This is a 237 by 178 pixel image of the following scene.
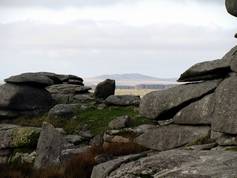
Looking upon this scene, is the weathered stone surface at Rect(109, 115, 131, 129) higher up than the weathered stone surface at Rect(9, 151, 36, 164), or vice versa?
the weathered stone surface at Rect(109, 115, 131, 129)

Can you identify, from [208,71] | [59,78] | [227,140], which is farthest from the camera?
[59,78]

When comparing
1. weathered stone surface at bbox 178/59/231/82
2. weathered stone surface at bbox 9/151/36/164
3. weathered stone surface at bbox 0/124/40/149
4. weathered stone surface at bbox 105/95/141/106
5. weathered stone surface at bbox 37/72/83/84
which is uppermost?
weathered stone surface at bbox 178/59/231/82

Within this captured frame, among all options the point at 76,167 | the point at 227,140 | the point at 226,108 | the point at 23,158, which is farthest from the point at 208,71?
the point at 23,158

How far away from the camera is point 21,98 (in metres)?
33.0

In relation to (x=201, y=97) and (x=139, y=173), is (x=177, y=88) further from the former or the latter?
(x=139, y=173)

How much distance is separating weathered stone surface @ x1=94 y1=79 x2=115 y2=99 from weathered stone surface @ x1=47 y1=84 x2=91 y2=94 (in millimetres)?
1818

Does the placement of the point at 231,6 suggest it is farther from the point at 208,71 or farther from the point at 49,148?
the point at 49,148

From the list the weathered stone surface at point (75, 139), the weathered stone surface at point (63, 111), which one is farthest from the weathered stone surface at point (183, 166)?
the weathered stone surface at point (63, 111)

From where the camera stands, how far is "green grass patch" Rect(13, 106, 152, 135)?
2789 centimetres

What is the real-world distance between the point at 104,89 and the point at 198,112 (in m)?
16.7

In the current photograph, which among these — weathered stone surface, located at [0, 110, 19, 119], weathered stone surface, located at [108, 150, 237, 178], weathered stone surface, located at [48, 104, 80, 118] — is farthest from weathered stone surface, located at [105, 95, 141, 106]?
weathered stone surface, located at [108, 150, 237, 178]

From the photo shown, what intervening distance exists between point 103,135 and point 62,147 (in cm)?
312

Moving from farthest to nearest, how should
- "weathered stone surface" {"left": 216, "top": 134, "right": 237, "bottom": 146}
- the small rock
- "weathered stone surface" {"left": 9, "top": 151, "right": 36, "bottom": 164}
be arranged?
the small rock, "weathered stone surface" {"left": 9, "top": 151, "right": 36, "bottom": 164}, "weathered stone surface" {"left": 216, "top": 134, "right": 237, "bottom": 146}

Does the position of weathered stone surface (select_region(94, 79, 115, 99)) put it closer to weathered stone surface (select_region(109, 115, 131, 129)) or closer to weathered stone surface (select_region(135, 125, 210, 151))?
weathered stone surface (select_region(109, 115, 131, 129))
